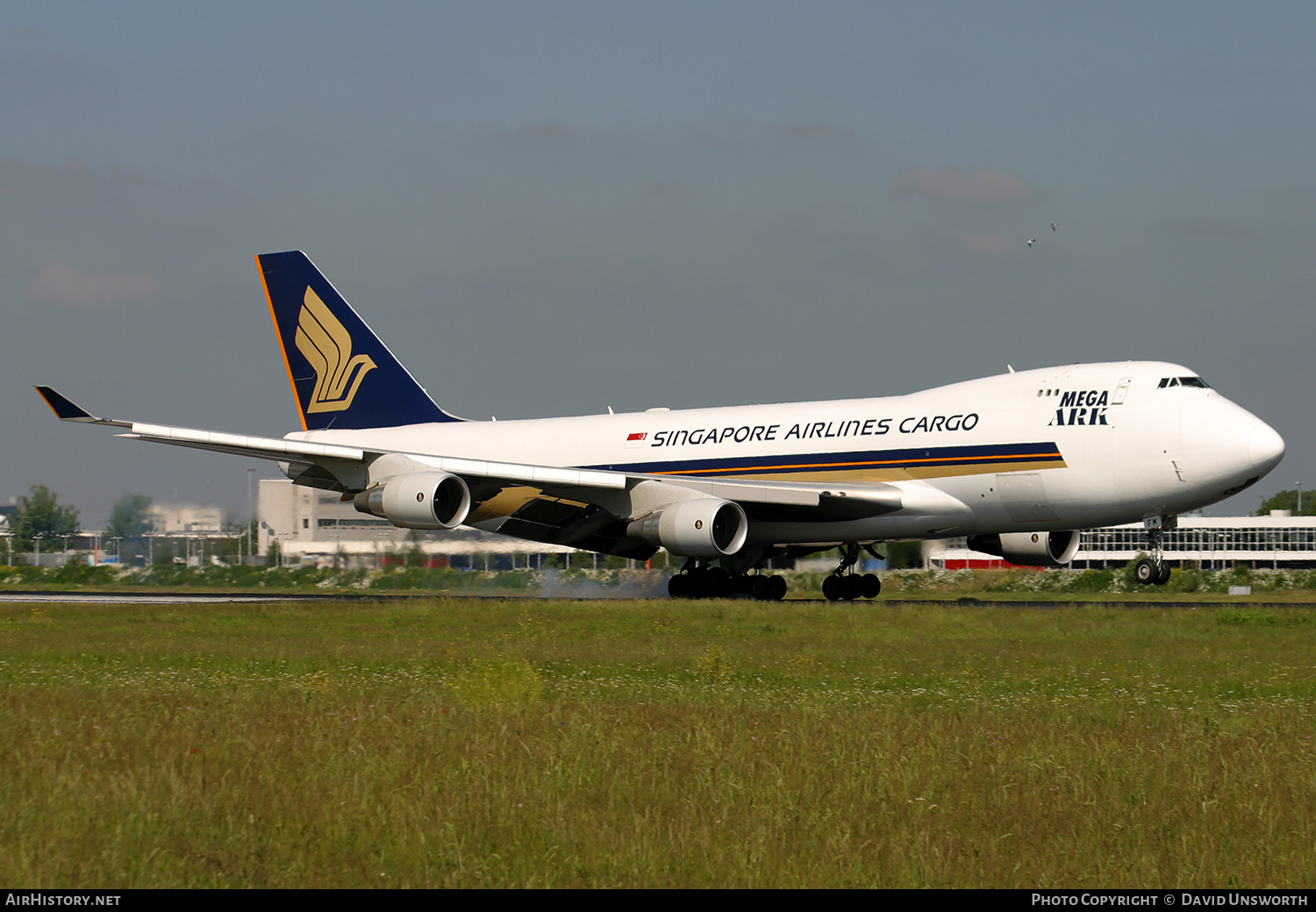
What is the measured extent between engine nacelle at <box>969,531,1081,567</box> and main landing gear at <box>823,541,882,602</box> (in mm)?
2782

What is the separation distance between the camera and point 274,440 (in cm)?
3284

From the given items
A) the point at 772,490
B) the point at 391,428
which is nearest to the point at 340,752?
the point at 772,490

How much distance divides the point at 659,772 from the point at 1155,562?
22.7 m

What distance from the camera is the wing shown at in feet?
101

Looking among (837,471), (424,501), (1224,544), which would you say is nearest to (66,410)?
(424,501)

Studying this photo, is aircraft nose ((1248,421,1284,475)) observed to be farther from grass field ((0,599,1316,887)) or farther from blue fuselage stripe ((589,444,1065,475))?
grass field ((0,599,1316,887))

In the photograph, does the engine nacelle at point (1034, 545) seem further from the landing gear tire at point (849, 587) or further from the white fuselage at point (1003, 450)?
the white fuselage at point (1003, 450)

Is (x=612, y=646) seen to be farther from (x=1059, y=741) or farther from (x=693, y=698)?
(x=1059, y=741)

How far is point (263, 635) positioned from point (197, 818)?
1496cm

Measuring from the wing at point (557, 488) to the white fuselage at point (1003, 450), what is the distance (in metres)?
0.70

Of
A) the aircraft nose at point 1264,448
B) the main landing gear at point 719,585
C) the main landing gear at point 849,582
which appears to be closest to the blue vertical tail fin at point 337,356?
the main landing gear at point 719,585

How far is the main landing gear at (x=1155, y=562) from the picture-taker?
93.9 feet

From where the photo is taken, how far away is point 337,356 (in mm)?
40438

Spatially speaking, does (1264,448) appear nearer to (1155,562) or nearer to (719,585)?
(1155,562)
